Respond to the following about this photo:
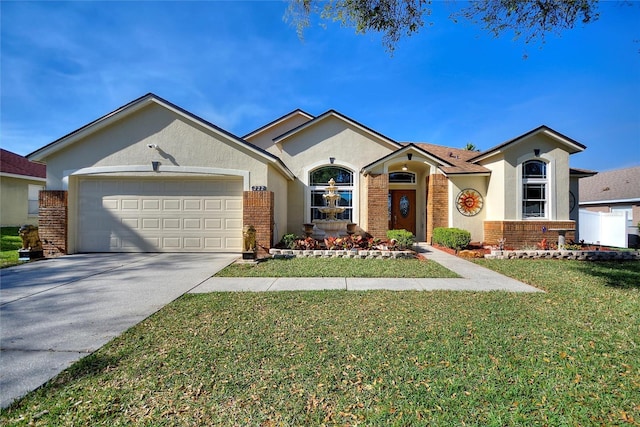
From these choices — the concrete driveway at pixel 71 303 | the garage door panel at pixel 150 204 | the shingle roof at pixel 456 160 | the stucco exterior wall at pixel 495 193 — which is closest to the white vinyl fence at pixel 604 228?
the shingle roof at pixel 456 160

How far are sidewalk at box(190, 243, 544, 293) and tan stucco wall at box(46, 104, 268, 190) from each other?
409cm

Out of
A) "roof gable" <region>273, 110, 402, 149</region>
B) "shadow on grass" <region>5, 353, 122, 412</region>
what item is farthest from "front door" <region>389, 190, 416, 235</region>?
"shadow on grass" <region>5, 353, 122, 412</region>

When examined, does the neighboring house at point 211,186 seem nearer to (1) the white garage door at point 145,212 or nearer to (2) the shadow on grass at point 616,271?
(1) the white garage door at point 145,212

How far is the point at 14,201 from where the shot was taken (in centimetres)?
1534

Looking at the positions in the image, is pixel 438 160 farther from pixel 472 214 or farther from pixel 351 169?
pixel 351 169

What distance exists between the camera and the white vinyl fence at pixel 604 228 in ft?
46.0

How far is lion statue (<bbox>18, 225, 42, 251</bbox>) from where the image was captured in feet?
27.4

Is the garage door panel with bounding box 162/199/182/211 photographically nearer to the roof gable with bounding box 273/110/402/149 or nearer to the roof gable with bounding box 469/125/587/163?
the roof gable with bounding box 273/110/402/149

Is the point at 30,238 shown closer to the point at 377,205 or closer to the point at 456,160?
the point at 377,205

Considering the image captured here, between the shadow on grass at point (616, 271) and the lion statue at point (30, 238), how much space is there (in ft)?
49.8

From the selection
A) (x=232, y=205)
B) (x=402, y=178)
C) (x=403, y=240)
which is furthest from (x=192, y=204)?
(x=402, y=178)

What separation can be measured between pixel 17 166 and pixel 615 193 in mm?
37789

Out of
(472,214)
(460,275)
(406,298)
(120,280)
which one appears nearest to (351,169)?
(472,214)

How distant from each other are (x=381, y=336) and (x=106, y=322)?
152 inches
